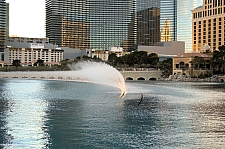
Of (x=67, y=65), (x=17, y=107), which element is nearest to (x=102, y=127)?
(x=17, y=107)

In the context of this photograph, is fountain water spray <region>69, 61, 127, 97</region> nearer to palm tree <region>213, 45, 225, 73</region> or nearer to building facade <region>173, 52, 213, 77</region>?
building facade <region>173, 52, 213, 77</region>

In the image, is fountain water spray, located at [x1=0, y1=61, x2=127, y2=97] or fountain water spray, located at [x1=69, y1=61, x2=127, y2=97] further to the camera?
fountain water spray, located at [x1=69, y1=61, x2=127, y2=97]

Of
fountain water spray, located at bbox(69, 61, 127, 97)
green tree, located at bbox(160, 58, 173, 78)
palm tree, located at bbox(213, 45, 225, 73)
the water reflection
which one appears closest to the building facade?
green tree, located at bbox(160, 58, 173, 78)

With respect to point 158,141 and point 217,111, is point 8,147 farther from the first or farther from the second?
point 217,111

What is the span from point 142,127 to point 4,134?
9547mm

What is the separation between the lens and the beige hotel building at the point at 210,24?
17762 centimetres

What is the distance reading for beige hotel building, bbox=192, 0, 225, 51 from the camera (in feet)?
583

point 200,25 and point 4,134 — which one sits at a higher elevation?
point 200,25

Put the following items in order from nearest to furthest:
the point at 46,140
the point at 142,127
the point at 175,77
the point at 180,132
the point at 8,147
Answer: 1. the point at 8,147
2. the point at 46,140
3. the point at 180,132
4. the point at 142,127
5. the point at 175,77

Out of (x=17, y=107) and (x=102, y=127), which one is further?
(x=17, y=107)

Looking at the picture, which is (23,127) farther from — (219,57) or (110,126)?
(219,57)

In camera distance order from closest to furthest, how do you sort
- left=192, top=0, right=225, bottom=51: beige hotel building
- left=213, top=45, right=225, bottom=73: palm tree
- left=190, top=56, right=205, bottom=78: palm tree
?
left=213, top=45, right=225, bottom=73: palm tree
left=190, top=56, right=205, bottom=78: palm tree
left=192, top=0, right=225, bottom=51: beige hotel building

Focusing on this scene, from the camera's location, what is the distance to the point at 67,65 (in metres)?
161

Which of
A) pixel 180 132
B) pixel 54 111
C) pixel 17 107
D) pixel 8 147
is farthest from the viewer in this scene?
pixel 17 107
